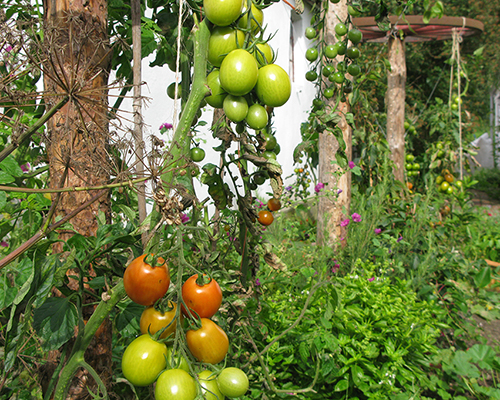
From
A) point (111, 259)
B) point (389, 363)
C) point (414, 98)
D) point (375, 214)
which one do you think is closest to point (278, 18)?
point (414, 98)

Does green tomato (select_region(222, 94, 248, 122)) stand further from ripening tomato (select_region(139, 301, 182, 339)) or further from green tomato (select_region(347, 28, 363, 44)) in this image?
green tomato (select_region(347, 28, 363, 44))

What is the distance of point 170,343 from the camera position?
0.64 m

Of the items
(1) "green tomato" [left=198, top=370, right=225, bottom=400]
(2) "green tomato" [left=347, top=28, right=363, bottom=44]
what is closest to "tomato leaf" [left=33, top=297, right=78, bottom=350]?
(1) "green tomato" [left=198, top=370, right=225, bottom=400]

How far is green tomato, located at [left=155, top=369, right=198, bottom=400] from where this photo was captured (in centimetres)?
54

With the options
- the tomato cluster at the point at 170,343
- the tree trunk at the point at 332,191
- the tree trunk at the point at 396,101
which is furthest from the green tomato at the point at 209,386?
the tree trunk at the point at 396,101

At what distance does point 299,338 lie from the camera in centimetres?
178

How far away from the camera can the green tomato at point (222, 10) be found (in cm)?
64

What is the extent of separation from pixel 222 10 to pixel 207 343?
575mm

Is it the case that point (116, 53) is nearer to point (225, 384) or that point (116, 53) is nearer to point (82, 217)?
point (82, 217)

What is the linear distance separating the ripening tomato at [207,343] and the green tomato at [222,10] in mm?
536

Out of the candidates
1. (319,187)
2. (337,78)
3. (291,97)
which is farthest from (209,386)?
(291,97)

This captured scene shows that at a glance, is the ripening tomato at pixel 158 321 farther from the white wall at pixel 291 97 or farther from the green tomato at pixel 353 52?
the white wall at pixel 291 97

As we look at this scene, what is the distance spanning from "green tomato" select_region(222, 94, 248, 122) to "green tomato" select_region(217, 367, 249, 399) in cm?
45

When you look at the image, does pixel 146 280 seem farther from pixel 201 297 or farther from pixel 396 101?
pixel 396 101
